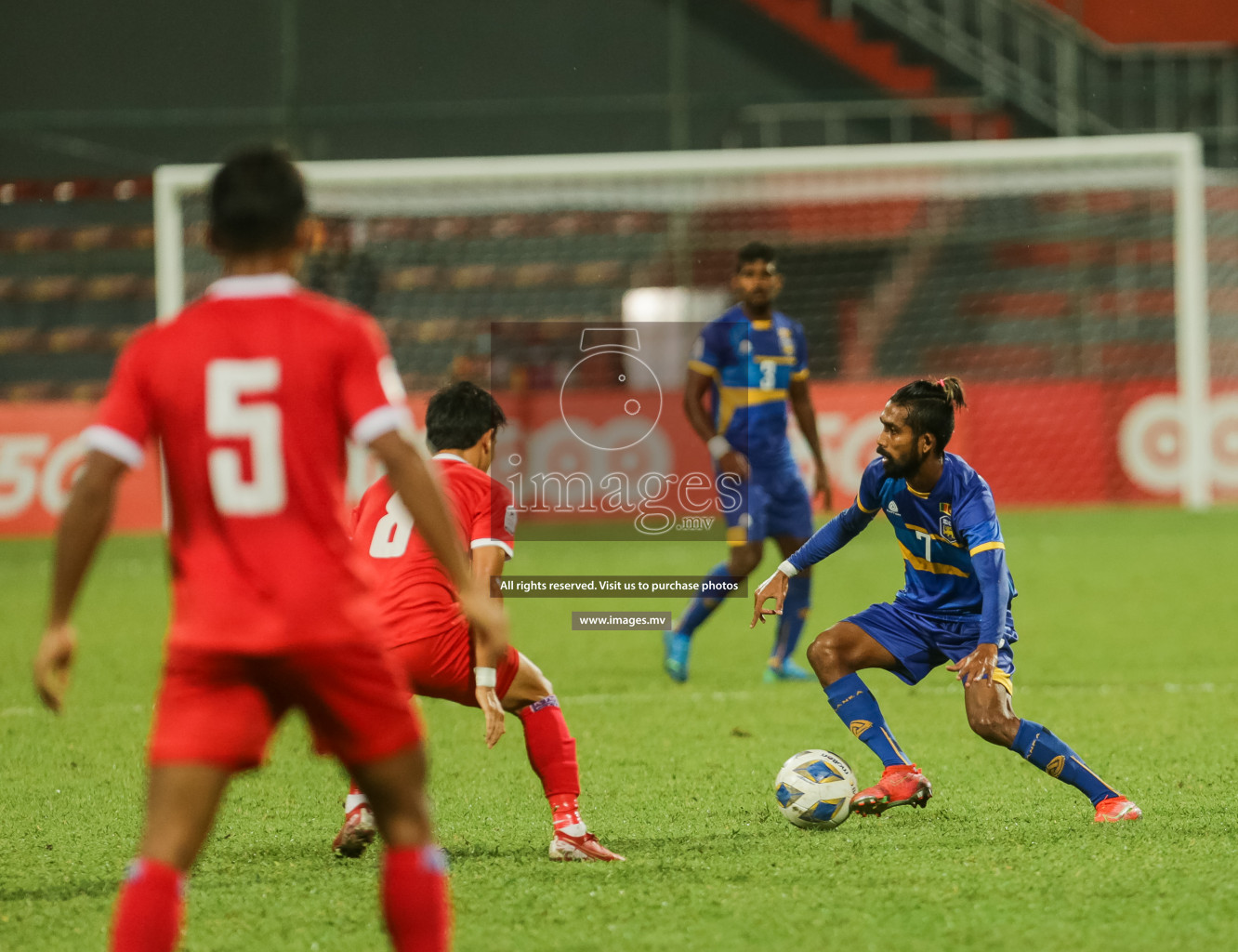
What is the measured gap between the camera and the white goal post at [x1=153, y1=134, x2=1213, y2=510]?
1373 cm

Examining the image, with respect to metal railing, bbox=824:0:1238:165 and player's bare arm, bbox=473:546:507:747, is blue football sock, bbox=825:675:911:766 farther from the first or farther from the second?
metal railing, bbox=824:0:1238:165

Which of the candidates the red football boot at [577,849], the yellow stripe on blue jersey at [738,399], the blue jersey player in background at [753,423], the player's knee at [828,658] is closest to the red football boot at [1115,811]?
the player's knee at [828,658]

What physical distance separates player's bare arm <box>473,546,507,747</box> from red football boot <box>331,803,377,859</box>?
22.3 inches

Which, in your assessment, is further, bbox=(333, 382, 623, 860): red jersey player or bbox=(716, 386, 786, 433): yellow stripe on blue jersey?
bbox=(716, 386, 786, 433): yellow stripe on blue jersey

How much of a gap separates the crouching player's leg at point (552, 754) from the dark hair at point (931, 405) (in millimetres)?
1364

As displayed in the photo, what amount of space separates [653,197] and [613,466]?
3049 mm

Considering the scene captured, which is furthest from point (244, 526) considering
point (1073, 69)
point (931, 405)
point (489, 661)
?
point (1073, 69)

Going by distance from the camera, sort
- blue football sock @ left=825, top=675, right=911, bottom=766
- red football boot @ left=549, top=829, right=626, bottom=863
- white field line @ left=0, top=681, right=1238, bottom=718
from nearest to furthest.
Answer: red football boot @ left=549, top=829, right=626, bottom=863, blue football sock @ left=825, top=675, right=911, bottom=766, white field line @ left=0, top=681, right=1238, bottom=718

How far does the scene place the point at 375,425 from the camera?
2576mm

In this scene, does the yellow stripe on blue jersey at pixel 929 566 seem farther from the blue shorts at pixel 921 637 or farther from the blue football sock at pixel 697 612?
the blue football sock at pixel 697 612

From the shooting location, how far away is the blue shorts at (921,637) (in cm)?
491

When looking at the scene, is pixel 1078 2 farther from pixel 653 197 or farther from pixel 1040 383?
pixel 653 197

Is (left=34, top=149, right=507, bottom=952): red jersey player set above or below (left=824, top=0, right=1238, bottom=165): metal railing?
below

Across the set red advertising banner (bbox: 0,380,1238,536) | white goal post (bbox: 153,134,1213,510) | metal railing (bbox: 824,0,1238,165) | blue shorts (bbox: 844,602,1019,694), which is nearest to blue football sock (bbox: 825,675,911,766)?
blue shorts (bbox: 844,602,1019,694)
